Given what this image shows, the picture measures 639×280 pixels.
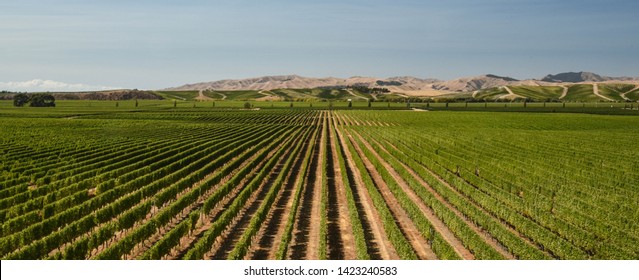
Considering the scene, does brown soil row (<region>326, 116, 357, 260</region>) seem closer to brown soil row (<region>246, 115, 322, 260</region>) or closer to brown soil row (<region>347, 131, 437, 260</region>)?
brown soil row (<region>246, 115, 322, 260</region>)

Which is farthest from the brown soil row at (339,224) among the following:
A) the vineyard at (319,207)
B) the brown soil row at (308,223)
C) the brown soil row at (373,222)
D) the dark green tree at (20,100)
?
the dark green tree at (20,100)

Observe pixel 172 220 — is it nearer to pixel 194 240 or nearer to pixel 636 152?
pixel 194 240

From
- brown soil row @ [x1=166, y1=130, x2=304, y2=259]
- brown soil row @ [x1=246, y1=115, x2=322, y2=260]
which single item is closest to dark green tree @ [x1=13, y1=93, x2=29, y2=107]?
brown soil row @ [x1=166, y1=130, x2=304, y2=259]

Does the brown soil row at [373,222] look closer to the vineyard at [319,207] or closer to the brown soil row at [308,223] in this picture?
the vineyard at [319,207]

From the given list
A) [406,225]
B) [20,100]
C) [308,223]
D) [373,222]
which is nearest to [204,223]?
[308,223]

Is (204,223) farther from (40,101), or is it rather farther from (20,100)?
(20,100)

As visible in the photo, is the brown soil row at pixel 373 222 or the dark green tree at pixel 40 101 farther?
the dark green tree at pixel 40 101

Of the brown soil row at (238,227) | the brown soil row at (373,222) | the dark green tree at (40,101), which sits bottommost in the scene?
the brown soil row at (238,227)

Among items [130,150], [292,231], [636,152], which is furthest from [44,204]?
[636,152]

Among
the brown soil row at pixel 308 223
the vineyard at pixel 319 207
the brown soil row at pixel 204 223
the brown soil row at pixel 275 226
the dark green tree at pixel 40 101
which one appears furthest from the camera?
the dark green tree at pixel 40 101

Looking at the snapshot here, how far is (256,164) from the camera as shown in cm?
3647

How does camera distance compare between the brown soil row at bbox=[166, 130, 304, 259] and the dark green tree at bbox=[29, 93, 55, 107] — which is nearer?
the brown soil row at bbox=[166, 130, 304, 259]

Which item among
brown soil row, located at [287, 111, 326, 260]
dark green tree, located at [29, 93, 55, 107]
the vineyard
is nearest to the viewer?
the vineyard
